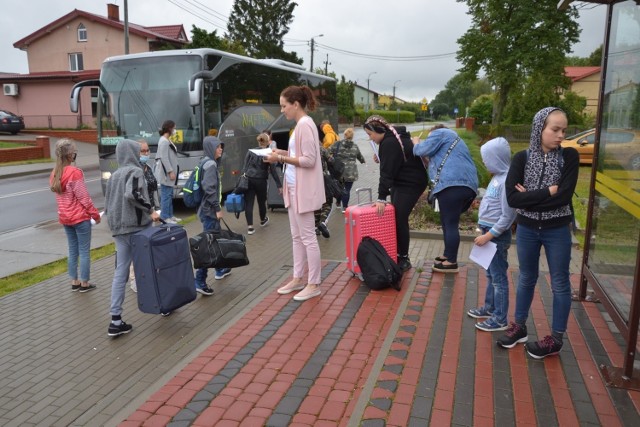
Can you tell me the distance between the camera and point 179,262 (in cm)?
481

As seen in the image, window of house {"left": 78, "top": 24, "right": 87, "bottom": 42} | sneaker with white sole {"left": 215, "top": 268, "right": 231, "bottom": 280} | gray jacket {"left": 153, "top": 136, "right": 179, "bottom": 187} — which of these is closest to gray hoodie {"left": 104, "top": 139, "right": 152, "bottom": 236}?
sneaker with white sole {"left": 215, "top": 268, "right": 231, "bottom": 280}

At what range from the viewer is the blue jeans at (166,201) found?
920 centimetres

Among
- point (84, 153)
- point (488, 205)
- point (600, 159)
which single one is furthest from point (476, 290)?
point (84, 153)

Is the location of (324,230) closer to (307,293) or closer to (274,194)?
(274,194)

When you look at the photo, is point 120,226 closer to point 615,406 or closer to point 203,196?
point 203,196

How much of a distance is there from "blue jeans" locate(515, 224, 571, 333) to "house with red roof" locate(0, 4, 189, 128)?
3250cm

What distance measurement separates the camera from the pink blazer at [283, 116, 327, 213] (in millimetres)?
4996

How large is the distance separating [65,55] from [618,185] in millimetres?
43620

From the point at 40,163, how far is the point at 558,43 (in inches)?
1205

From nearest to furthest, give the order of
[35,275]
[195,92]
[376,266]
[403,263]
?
[376,266] → [403,263] → [35,275] → [195,92]

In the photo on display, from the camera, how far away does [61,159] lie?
5500mm

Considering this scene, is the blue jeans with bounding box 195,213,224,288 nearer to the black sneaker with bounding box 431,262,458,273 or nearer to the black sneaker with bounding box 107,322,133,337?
the black sneaker with bounding box 107,322,133,337

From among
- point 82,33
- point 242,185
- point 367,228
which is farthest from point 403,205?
point 82,33

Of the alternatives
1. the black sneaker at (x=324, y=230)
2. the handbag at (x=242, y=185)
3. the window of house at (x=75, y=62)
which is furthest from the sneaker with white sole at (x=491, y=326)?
the window of house at (x=75, y=62)
